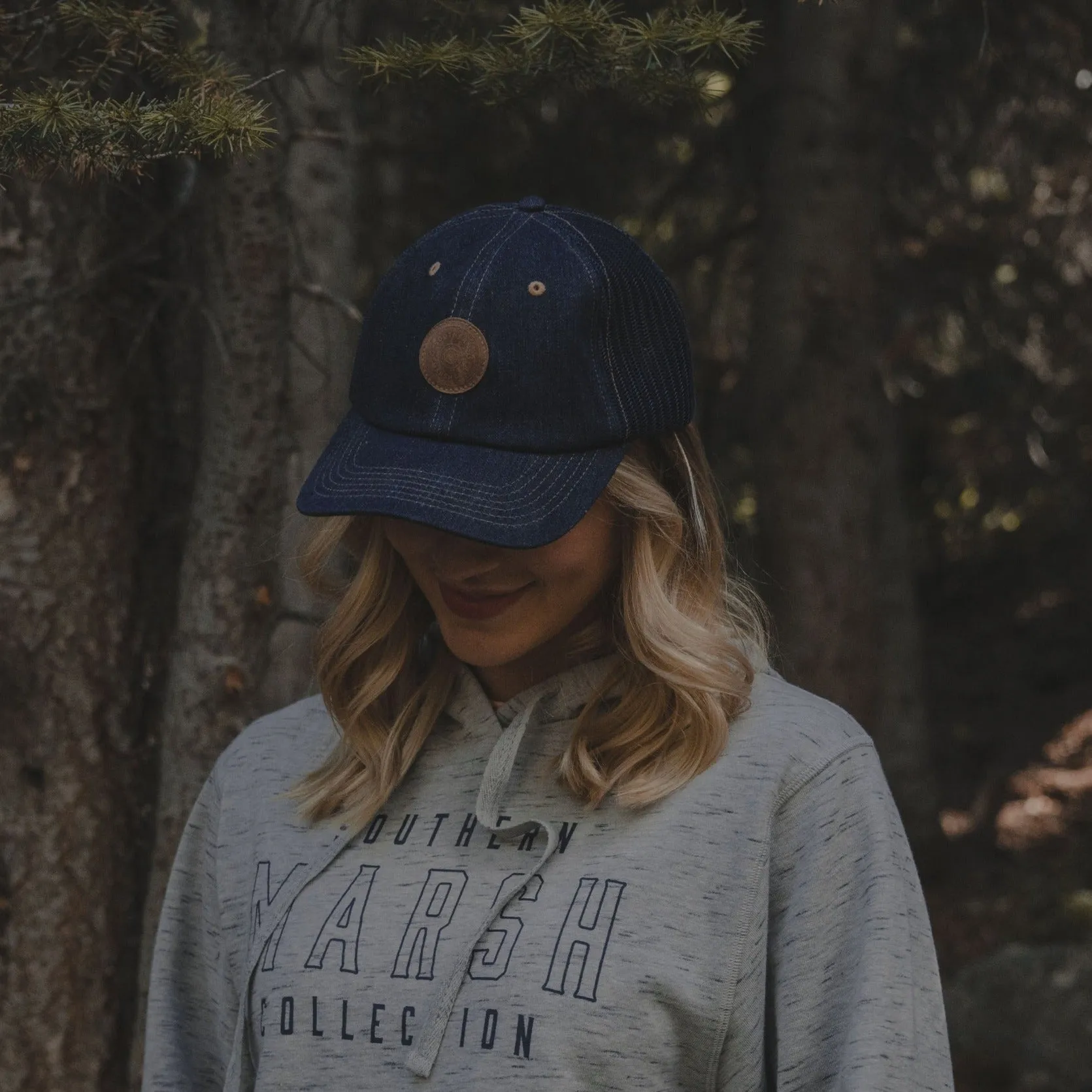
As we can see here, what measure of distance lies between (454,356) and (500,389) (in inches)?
2.7

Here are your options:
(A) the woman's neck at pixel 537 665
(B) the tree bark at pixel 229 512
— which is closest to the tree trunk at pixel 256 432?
(B) the tree bark at pixel 229 512

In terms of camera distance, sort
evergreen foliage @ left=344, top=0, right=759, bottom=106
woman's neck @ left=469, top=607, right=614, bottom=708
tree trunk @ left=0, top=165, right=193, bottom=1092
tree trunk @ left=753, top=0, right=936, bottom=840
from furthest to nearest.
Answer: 1. tree trunk @ left=753, top=0, right=936, bottom=840
2. tree trunk @ left=0, top=165, right=193, bottom=1092
3. evergreen foliage @ left=344, top=0, right=759, bottom=106
4. woman's neck @ left=469, top=607, right=614, bottom=708

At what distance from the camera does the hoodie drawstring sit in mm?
1686

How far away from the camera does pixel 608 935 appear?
1.68m

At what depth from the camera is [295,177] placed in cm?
262

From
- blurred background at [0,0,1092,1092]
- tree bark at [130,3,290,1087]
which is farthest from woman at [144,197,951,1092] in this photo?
tree bark at [130,3,290,1087]

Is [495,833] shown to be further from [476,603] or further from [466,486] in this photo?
[466,486]

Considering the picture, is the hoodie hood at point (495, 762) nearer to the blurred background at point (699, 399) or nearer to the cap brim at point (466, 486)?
the cap brim at point (466, 486)

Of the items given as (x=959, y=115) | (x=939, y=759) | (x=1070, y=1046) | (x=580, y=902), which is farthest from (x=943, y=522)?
(x=580, y=902)

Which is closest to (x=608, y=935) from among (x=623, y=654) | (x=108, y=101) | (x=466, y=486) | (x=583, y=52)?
(x=623, y=654)

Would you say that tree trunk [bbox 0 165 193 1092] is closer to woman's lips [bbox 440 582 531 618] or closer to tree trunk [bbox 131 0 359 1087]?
tree trunk [bbox 131 0 359 1087]

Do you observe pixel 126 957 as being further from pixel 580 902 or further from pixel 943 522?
pixel 943 522

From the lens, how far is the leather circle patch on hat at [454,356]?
1703mm

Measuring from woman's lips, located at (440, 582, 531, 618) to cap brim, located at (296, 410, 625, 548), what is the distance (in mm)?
170
